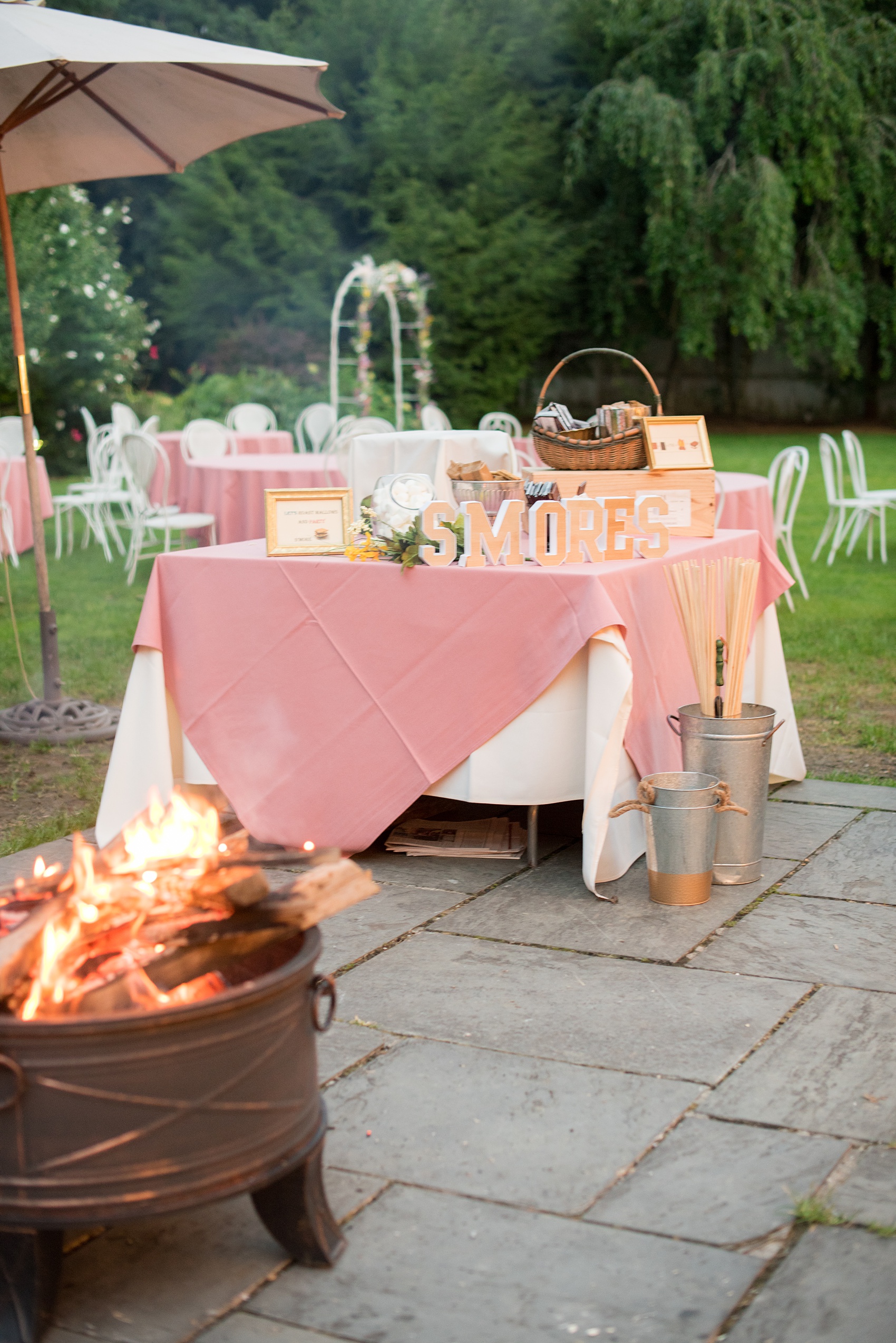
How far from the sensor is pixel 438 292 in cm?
1955

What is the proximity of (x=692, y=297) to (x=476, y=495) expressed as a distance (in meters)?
14.9

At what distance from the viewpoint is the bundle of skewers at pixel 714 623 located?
3191mm

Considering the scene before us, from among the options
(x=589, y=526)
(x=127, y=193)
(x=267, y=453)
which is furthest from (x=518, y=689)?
(x=127, y=193)

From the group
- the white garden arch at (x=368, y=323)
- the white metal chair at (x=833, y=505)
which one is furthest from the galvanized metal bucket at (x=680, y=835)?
the white garden arch at (x=368, y=323)

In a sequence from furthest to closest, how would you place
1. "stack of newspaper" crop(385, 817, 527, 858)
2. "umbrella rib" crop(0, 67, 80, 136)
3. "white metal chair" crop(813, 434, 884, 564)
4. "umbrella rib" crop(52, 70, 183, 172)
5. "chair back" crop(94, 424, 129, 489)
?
1. "chair back" crop(94, 424, 129, 489)
2. "white metal chair" crop(813, 434, 884, 564)
3. "umbrella rib" crop(52, 70, 183, 172)
4. "umbrella rib" crop(0, 67, 80, 136)
5. "stack of newspaper" crop(385, 817, 527, 858)

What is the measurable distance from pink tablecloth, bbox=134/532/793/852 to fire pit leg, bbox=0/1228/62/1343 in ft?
5.82

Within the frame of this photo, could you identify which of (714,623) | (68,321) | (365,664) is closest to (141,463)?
(365,664)

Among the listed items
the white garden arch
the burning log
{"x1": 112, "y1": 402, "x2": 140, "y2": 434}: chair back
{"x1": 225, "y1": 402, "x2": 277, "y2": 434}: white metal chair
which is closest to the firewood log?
the burning log

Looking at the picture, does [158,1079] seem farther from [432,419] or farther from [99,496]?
[432,419]

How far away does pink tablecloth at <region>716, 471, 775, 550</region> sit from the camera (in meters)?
6.48

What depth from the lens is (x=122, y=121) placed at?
479 cm

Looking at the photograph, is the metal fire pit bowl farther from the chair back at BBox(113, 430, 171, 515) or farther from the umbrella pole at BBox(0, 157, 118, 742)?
the chair back at BBox(113, 430, 171, 515)

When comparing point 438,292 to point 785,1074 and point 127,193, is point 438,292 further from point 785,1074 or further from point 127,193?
point 785,1074

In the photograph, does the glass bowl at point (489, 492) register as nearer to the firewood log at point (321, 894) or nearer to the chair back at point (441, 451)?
the chair back at point (441, 451)
